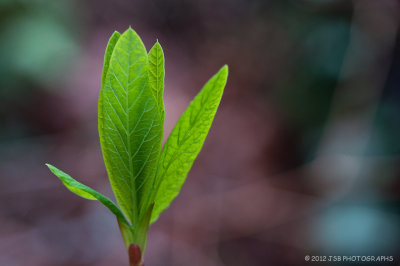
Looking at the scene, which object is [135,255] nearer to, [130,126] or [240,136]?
[130,126]

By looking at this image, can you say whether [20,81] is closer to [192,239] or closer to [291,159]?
[192,239]

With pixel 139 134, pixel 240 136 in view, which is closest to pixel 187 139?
pixel 139 134

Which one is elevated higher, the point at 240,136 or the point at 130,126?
the point at 240,136

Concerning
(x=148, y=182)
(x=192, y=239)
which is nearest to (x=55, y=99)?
(x=192, y=239)

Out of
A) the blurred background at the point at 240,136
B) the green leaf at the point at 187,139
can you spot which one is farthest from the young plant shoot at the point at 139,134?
the blurred background at the point at 240,136

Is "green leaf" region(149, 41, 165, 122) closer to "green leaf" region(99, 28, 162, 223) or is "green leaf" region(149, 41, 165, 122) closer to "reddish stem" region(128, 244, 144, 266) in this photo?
"green leaf" region(99, 28, 162, 223)

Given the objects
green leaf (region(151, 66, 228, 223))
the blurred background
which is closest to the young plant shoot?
green leaf (region(151, 66, 228, 223))
